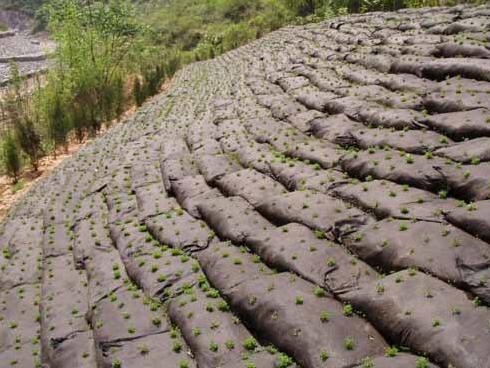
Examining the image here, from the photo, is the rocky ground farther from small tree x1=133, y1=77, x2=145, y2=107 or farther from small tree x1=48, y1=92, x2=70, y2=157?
small tree x1=48, y1=92, x2=70, y2=157

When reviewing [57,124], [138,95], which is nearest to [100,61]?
[138,95]

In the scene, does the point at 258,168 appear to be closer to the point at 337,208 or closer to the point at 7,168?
the point at 337,208

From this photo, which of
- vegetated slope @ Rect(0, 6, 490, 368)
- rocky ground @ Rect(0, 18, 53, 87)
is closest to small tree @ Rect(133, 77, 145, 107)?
vegetated slope @ Rect(0, 6, 490, 368)

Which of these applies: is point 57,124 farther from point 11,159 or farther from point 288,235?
point 288,235

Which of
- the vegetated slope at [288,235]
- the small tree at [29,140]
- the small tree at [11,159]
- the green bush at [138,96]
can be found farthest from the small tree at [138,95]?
the vegetated slope at [288,235]

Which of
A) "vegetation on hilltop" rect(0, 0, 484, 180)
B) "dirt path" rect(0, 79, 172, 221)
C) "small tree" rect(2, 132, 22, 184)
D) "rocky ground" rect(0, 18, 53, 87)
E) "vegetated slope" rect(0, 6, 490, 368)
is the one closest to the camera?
"vegetated slope" rect(0, 6, 490, 368)

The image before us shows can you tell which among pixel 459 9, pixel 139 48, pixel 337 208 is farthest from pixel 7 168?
pixel 139 48
